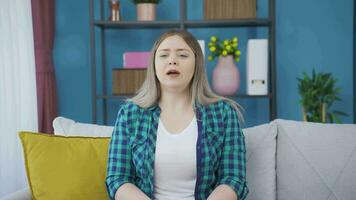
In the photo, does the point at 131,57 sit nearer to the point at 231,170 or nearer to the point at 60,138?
the point at 60,138

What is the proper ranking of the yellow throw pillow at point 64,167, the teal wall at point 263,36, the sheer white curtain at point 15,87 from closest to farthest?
the yellow throw pillow at point 64,167
the sheer white curtain at point 15,87
the teal wall at point 263,36

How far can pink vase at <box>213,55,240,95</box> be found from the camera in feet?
9.33

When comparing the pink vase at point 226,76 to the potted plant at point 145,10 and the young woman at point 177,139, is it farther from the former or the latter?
the young woman at point 177,139

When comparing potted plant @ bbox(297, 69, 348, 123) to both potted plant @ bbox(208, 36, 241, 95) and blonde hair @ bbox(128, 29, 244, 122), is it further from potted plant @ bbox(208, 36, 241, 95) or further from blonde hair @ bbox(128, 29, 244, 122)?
blonde hair @ bbox(128, 29, 244, 122)

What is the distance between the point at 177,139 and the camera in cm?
151

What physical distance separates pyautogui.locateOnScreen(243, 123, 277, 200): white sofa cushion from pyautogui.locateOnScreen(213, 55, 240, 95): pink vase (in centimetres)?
111

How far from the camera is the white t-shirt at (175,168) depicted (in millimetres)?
1481

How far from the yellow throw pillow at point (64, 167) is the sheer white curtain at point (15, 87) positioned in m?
0.79

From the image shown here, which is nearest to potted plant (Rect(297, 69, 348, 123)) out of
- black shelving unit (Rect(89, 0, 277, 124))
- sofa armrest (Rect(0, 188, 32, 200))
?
black shelving unit (Rect(89, 0, 277, 124))

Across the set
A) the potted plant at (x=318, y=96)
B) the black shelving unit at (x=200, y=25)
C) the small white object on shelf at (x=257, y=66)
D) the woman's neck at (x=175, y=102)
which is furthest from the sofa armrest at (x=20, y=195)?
the potted plant at (x=318, y=96)

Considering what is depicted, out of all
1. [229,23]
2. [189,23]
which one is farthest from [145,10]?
[229,23]

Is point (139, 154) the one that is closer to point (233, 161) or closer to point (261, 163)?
point (233, 161)

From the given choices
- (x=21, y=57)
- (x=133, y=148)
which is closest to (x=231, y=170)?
(x=133, y=148)

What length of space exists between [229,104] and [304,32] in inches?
69.4
